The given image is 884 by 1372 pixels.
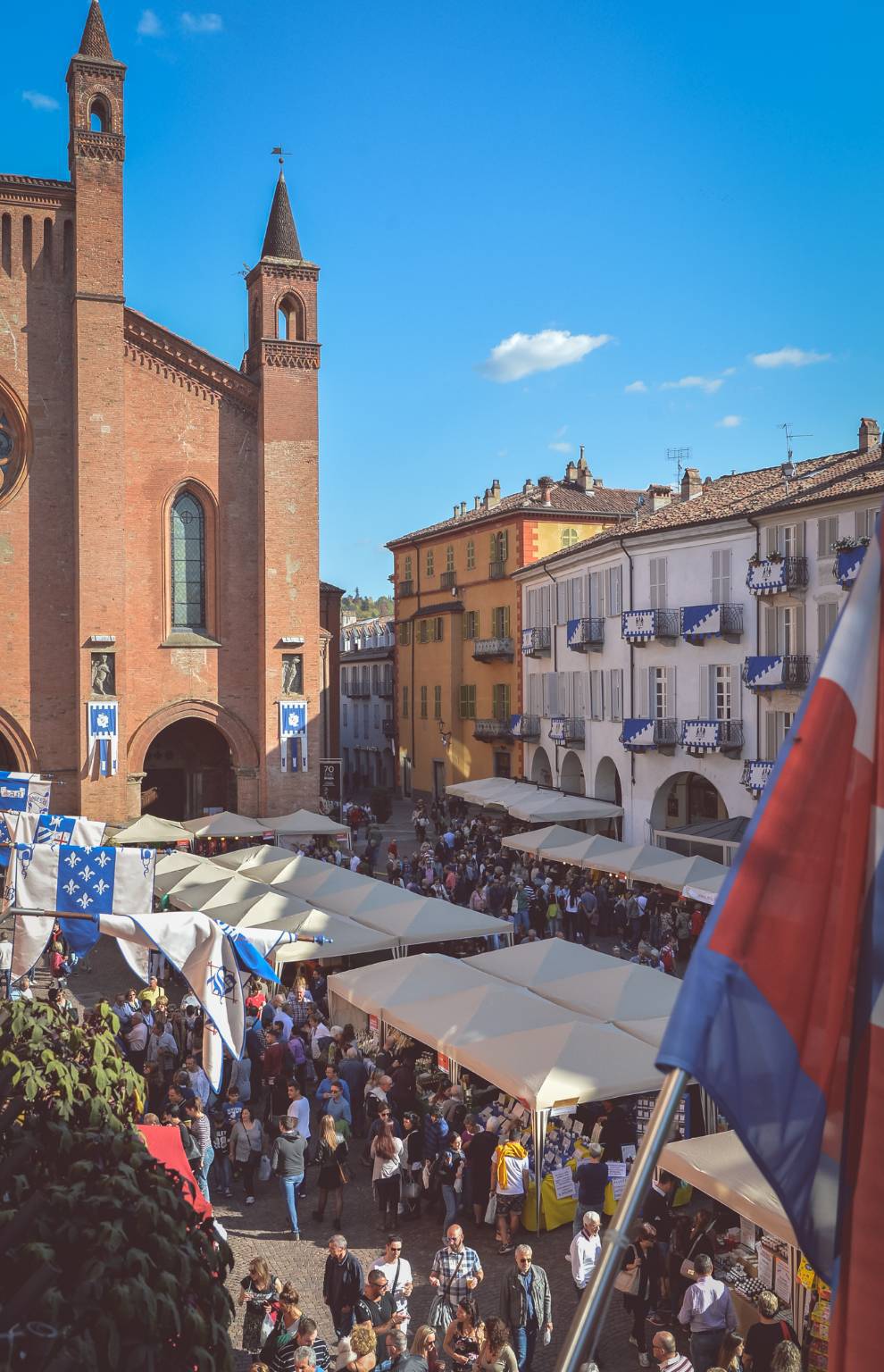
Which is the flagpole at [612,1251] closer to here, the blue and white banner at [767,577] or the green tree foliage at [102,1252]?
the green tree foliage at [102,1252]

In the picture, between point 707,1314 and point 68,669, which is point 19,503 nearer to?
point 68,669

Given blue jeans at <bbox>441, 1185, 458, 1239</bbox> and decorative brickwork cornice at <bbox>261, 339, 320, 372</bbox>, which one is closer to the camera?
blue jeans at <bbox>441, 1185, 458, 1239</bbox>

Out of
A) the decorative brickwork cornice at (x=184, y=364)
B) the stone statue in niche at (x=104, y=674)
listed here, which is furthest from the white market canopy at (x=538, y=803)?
the decorative brickwork cornice at (x=184, y=364)

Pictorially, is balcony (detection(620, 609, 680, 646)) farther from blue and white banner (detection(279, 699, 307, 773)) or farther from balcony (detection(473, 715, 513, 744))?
balcony (detection(473, 715, 513, 744))

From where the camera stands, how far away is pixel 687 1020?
3.33 metres

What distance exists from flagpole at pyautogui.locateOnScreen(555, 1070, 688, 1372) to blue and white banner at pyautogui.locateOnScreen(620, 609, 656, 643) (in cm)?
3024

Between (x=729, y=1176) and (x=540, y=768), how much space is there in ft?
118

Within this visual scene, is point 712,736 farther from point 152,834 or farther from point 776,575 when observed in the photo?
point 152,834

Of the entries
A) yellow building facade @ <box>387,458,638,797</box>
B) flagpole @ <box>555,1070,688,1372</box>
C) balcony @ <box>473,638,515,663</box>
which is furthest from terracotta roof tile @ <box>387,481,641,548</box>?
Result: flagpole @ <box>555,1070,688,1372</box>

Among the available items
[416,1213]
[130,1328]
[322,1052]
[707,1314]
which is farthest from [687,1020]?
[322,1052]

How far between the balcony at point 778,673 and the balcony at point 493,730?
17.9m

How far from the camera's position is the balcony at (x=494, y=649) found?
153ft

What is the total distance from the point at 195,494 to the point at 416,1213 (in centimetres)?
2340

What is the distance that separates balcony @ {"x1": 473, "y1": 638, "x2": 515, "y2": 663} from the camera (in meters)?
46.7
